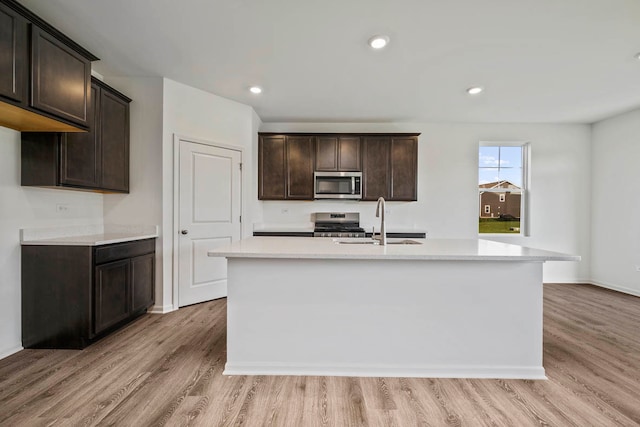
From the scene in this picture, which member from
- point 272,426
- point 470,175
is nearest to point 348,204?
point 470,175

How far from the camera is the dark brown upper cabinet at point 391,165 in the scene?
448 centimetres

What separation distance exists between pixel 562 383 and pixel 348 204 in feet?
10.9

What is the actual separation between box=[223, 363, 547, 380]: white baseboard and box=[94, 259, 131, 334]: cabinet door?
4.28 ft

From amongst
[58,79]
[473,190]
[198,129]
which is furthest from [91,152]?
[473,190]

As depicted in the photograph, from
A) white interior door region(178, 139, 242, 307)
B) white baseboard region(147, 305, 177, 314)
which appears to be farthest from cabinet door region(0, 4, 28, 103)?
Result: white baseboard region(147, 305, 177, 314)

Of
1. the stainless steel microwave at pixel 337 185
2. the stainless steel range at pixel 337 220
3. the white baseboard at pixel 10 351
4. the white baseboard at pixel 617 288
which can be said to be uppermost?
the stainless steel microwave at pixel 337 185

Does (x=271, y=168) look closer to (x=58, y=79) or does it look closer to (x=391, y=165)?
(x=391, y=165)

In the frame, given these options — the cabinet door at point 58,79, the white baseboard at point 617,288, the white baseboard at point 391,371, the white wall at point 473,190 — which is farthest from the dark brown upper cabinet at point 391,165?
the cabinet door at point 58,79

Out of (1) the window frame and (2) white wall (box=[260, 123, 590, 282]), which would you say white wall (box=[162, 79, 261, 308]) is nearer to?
(2) white wall (box=[260, 123, 590, 282])

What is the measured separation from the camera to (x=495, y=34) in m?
2.39

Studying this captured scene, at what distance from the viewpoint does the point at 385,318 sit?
206 centimetres

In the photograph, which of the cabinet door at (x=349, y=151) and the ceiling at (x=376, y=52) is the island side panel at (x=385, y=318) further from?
the cabinet door at (x=349, y=151)

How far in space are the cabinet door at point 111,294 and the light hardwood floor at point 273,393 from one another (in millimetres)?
209

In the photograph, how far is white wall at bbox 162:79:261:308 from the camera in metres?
3.29
